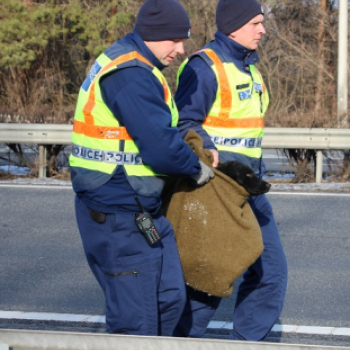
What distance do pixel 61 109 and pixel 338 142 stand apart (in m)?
4.42

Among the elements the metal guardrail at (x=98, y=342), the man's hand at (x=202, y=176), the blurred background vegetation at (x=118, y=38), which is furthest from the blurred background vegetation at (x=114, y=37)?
the metal guardrail at (x=98, y=342)

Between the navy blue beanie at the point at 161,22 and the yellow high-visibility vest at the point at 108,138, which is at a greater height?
the navy blue beanie at the point at 161,22

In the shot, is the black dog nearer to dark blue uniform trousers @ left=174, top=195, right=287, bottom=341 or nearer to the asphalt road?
dark blue uniform trousers @ left=174, top=195, right=287, bottom=341

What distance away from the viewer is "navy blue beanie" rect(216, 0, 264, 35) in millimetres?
4430

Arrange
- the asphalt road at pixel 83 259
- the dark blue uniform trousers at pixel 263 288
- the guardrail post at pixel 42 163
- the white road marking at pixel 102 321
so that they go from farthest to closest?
1. the guardrail post at pixel 42 163
2. the asphalt road at pixel 83 259
3. the white road marking at pixel 102 321
4. the dark blue uniform trousers at pixel 263 288

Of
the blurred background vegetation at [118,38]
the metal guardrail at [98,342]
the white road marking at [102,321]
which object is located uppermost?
the blurred background vegetation at [118,38]

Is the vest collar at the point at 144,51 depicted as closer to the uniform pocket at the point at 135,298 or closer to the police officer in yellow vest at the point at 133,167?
the police officer in yellow vest at the point at 133,167

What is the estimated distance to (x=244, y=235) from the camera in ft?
13.1

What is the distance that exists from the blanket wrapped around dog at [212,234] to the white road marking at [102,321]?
153cm

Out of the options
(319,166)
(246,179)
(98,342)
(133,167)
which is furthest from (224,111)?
(319,166)

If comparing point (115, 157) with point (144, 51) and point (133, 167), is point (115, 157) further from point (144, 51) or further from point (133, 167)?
point (144, 51)

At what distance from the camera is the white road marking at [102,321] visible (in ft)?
17.6

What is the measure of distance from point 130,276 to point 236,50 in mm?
1423

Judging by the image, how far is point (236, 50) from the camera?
4395mm
